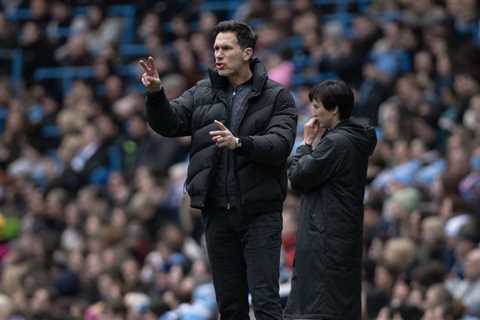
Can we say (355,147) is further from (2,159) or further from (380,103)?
(2,159)

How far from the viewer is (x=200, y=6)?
20.4 metres

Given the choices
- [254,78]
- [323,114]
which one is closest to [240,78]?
[254,78]

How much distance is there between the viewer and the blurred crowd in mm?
12297

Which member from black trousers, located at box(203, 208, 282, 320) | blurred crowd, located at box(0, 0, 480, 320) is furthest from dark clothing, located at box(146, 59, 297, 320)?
blurred crowd, located at box(0, 0, 480, 320)

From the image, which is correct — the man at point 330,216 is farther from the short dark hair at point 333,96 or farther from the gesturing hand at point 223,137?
the gesturing hand at point 223,137

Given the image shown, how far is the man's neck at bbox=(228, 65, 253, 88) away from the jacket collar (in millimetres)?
32

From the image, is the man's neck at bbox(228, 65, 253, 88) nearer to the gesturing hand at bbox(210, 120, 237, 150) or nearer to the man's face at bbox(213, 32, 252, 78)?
the man's face at bbox(213, 32, 252, 78)

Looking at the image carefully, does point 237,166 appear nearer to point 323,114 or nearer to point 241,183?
point 241,183

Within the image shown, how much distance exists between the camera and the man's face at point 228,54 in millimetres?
7746

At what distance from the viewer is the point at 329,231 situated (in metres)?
7.71

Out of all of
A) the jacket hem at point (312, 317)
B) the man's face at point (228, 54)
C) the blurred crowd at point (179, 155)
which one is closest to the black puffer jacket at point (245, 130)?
the man's face at point (228, 54)

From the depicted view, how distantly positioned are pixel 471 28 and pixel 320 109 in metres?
8.87

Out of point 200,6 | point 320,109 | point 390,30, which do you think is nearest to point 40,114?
point 200,6

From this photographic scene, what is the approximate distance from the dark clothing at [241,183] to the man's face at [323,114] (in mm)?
127
